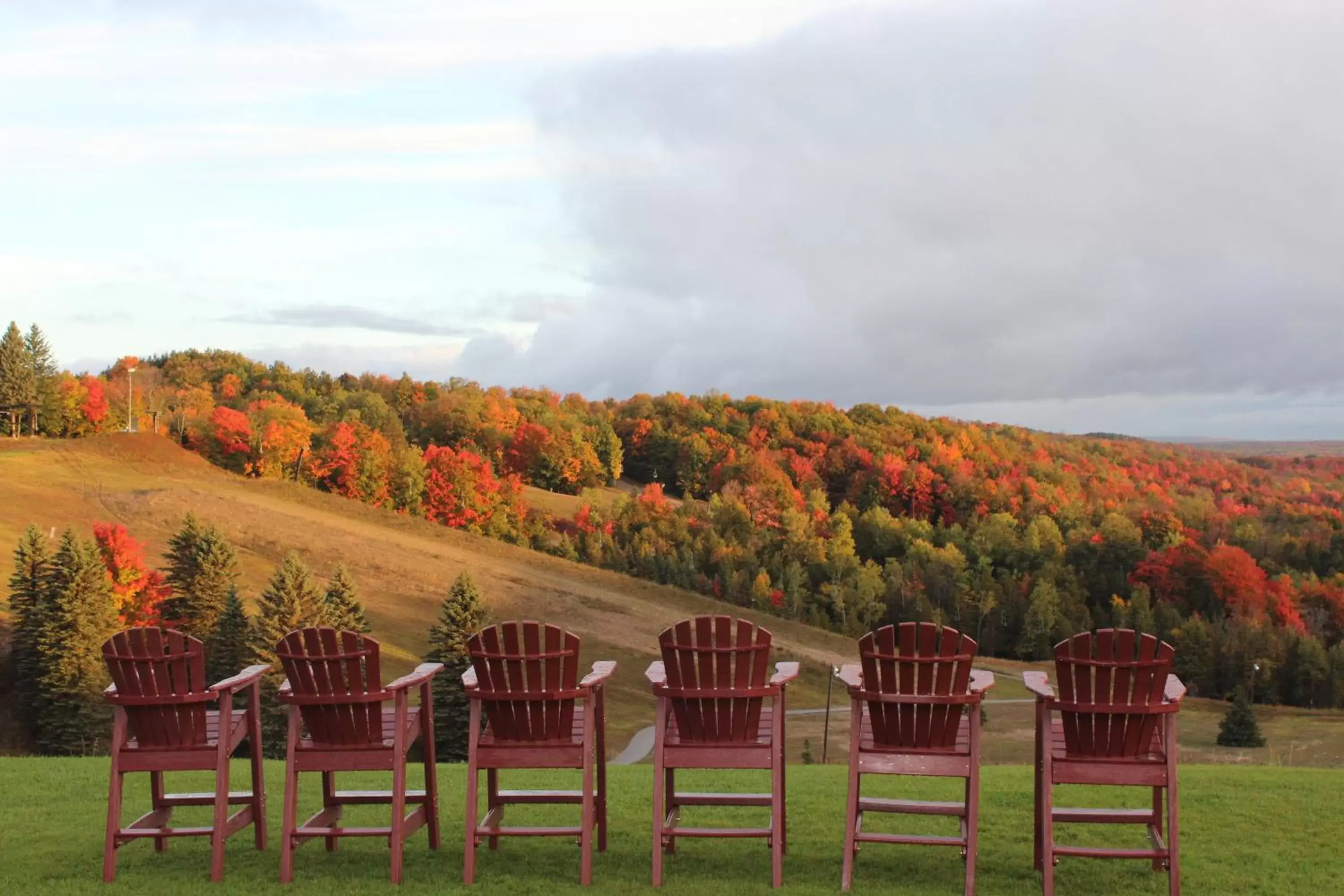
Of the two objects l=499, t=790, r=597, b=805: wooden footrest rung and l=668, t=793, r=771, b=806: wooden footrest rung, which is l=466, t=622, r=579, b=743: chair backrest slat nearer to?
l=499, t=790, r=597, b=805: wooden footrest rung

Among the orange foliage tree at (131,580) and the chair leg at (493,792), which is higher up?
the chair leg at (493,792)

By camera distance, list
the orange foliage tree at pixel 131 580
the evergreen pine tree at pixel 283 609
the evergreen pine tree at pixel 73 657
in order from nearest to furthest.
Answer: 1. the evergreen pine tree at pixel 73 657
2. the evergreen pine tree at pixel 283 609
3. the orange foliage tree at pixel 131 580

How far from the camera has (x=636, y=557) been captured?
92188mm

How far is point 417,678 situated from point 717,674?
73.8 inches

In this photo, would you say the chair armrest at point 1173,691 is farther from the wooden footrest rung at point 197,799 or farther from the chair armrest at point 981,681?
the wooden footrest rung at point 197,799

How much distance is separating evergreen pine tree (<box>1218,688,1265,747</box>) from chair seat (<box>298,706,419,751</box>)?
44604mm

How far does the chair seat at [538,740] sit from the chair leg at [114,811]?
7.28 feet

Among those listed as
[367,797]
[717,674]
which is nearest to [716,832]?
[717,674]

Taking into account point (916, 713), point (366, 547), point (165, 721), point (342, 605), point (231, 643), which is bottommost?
point (231, 643)

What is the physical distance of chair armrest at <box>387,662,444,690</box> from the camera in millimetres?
6969

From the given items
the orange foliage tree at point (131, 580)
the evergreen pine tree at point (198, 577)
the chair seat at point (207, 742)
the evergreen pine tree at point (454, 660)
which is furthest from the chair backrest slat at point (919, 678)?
the orange foliage tree at point (131, 580)

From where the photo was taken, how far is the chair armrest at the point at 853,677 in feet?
22.6

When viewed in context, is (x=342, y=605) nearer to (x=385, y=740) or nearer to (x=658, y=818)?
(x=385, y=740)

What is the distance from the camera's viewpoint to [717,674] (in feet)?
23.0
